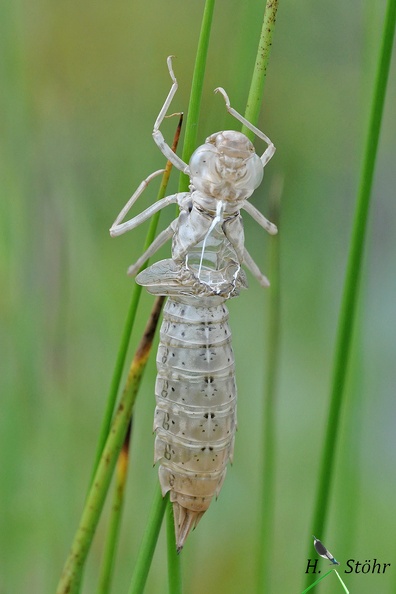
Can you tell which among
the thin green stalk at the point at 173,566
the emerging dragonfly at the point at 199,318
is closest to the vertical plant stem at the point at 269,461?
the emerging dragonfly at the point at 199,318

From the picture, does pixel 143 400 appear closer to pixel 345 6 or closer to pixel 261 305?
Result: pixel 261 305

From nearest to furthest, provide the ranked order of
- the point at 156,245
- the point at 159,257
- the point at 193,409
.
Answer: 1. the point at 193,409
2. the point at 156,245
3. the point at 159,257

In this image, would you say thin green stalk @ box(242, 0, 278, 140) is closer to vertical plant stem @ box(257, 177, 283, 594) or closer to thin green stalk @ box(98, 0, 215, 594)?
thin green stalk @ box(98, 0, 215, 594)

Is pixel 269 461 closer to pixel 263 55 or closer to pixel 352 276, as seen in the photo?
pixel 352 276

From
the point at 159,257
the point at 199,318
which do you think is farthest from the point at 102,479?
the point at 159,257

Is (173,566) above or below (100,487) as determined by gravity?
below

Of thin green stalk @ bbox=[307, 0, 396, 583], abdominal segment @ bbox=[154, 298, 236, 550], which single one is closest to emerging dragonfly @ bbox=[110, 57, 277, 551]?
abdominal segment @ bbox=[154, 298, 236, 550]

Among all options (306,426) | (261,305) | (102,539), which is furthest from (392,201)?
(102,539)
